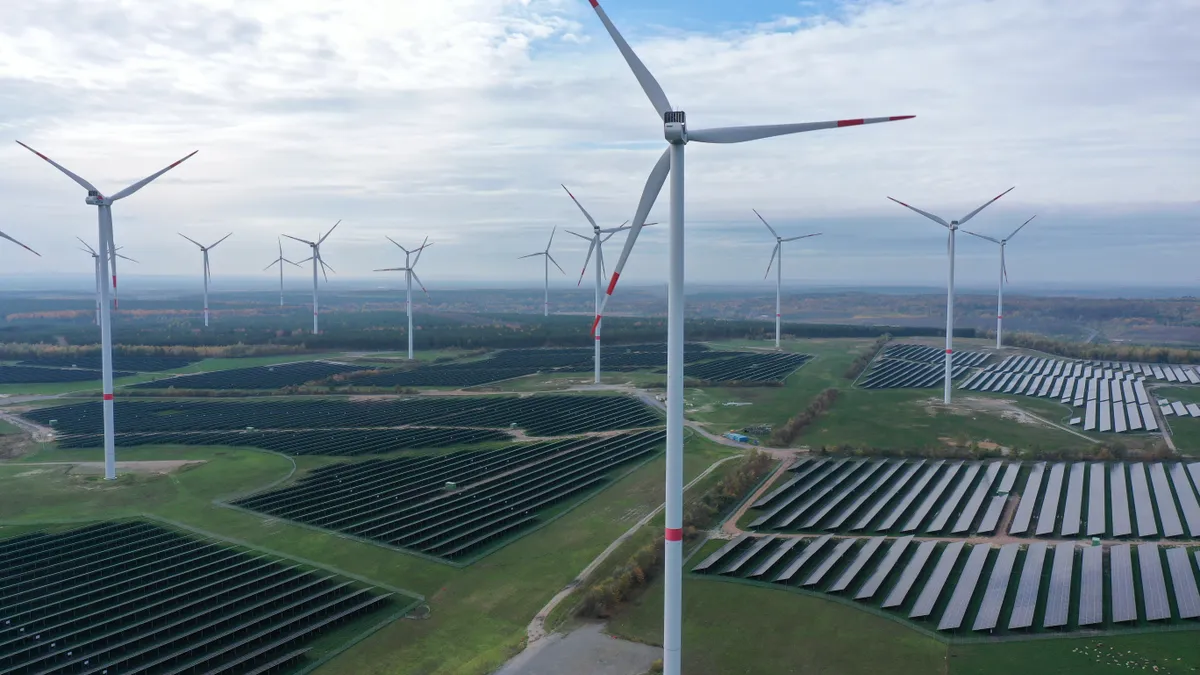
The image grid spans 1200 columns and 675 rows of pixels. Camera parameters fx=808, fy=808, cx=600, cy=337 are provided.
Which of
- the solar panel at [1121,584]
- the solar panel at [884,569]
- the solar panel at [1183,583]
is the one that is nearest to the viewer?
the solar panel at [1121,584]

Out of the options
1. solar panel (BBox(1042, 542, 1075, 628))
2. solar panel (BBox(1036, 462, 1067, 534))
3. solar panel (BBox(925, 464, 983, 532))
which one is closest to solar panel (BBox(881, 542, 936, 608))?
solar panel (BBox(925, 464, 983, 532))

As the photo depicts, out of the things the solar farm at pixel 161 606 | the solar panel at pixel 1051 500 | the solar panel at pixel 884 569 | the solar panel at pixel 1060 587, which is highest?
the solar panel at pixel 1051 500

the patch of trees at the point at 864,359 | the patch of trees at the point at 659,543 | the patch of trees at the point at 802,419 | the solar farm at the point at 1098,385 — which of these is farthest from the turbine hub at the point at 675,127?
the patch of trees at the point at 864,359

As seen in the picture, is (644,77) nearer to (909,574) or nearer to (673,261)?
(673,261)

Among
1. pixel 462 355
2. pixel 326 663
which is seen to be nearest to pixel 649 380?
pixel 462 355

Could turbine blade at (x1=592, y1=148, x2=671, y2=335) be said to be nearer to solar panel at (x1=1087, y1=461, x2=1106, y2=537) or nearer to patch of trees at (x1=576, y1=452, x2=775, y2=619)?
patch of trees at (x1=576, y1=452, x2=775, y2=619)

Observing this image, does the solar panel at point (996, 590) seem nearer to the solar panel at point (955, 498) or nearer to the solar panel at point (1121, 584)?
the solar panel at point (955, 498)

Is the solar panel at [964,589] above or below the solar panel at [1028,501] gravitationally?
below
